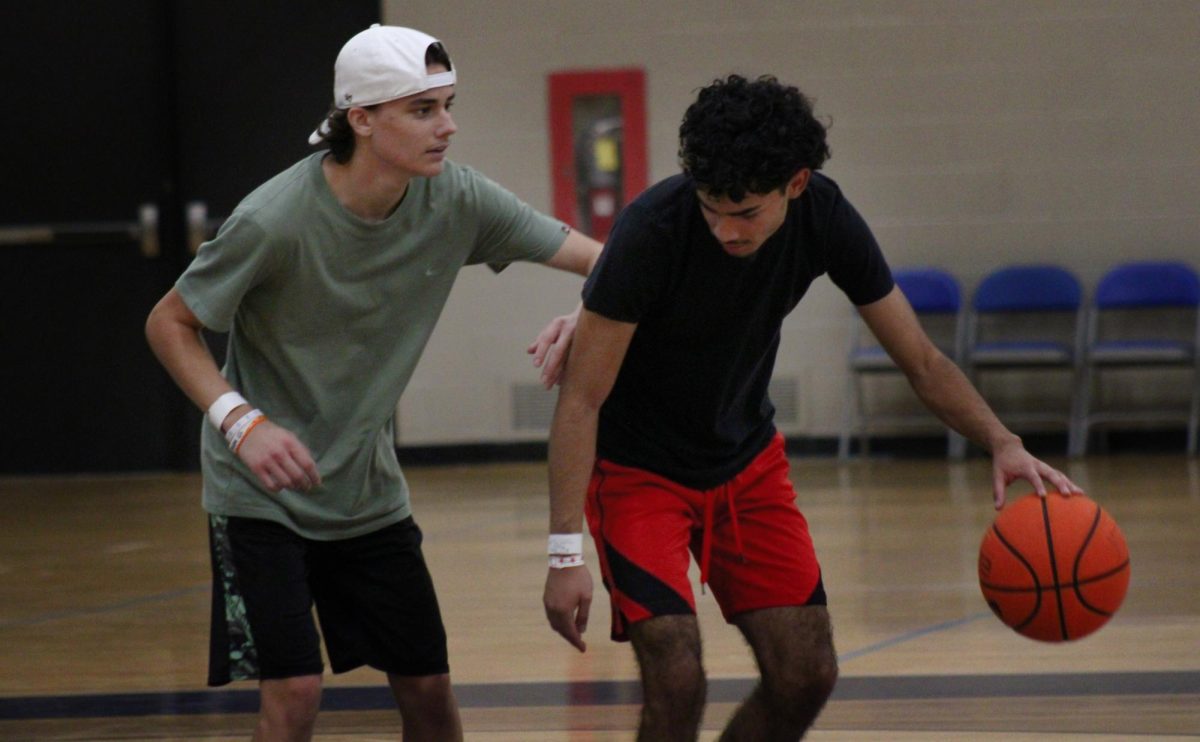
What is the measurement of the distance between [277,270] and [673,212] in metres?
0.67

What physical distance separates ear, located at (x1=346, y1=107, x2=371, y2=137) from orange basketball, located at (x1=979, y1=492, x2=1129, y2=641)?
4.22 ft

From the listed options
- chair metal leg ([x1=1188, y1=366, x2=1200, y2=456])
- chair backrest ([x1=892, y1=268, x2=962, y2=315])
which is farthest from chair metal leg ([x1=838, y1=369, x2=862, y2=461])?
chair metal leg ([x1=1188, y1=366, x2=1200, y2=456])

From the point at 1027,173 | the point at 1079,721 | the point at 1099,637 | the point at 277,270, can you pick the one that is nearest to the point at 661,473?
the point at 277,270

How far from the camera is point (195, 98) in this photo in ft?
29.1

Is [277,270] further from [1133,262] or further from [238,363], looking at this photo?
[1133,262]

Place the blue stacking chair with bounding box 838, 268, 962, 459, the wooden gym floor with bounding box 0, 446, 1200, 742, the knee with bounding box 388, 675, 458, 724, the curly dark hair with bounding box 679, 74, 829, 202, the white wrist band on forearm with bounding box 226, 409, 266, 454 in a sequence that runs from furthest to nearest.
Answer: the blue stacking chair with bounding box 838, 268, 962, 459
the wooden gym floor with bounding box 0, 446, 1200, 742
the knee with bounding box 388, 675, 458, 724
the white wrist band on forearm with bounding box 226, 409, 266, 454
the curly dark hair with bounding box 679, 74, 829, 202

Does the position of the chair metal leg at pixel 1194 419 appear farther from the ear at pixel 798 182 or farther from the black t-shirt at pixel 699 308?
the ear at pixel 798 182

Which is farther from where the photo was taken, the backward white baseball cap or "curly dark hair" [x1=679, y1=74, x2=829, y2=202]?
the backward white baseball cap

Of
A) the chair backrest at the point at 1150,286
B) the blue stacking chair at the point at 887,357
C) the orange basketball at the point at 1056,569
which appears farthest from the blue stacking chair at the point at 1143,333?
the orange basketball at the point at 1056,569

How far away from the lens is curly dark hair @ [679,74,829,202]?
2379 millimetres

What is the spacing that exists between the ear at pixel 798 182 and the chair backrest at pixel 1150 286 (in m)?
6.37

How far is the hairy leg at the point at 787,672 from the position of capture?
105 inches

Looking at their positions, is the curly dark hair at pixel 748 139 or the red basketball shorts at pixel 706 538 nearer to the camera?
the curly dark hair at pixel 748 139

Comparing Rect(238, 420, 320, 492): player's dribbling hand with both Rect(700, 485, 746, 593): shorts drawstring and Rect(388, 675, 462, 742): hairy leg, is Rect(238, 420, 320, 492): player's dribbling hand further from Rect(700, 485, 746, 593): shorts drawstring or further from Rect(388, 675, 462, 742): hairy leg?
Rect(700, 485, 746, 593): shorts drawstring
